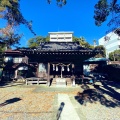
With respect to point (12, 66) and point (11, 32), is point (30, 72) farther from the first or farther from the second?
point (11, 32)

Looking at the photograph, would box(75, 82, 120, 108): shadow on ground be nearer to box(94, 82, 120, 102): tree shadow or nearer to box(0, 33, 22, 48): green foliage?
box(94, 82, 120, 102): tree shadow

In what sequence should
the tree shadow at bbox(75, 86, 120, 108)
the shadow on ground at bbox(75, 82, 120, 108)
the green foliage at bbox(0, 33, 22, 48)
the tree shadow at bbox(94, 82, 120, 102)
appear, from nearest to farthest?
the tree shadow at bbox(75, 86, 120, 108), the shadow on ground at bbox(75, 82, 120, 108), the tree shadow at bbox(94, 82, 120, 102), the green foliage at bbox(0, 33, 22, 48)

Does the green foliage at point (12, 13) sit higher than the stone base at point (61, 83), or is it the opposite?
the green foliage at point (12, 13)

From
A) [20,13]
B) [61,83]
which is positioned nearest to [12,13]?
[20,13]

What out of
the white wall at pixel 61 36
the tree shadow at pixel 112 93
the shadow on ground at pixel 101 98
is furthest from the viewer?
the white wall at pixel 61 36

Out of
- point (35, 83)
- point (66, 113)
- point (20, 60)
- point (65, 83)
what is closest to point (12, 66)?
point (20, 60)

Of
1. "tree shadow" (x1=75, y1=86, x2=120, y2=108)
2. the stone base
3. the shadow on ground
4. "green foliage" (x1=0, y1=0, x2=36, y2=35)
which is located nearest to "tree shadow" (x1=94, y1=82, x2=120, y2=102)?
the shadow on ground

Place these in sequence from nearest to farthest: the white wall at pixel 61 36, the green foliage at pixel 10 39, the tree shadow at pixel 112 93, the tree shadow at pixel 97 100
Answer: the tree shadow at pixel 97 100, the tree shadow at pixel 112 93, the green foliage at pixel 10 39, the white wall at pixel 61 36

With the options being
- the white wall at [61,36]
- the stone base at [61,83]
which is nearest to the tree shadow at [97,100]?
the stone base at [61,83]

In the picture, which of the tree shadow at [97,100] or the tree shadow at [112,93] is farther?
the tree shadow at [112,93]

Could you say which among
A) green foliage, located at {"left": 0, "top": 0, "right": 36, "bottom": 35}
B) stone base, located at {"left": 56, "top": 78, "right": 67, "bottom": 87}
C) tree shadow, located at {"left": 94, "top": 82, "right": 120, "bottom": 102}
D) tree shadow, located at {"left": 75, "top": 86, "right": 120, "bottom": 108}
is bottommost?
tree shadow, located at {"left": 75, "top": 86, "right": 120, "bottom": 108}

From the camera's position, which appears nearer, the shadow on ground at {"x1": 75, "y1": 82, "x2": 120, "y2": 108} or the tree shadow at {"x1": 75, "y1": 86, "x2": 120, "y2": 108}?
the tree shadow at {"x1": 75, "y1": 86, "x2": 120, "y2": 108}

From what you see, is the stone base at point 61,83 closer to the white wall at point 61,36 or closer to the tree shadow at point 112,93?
the tree shadow at point 112,93

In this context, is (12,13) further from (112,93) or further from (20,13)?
(112,93)
